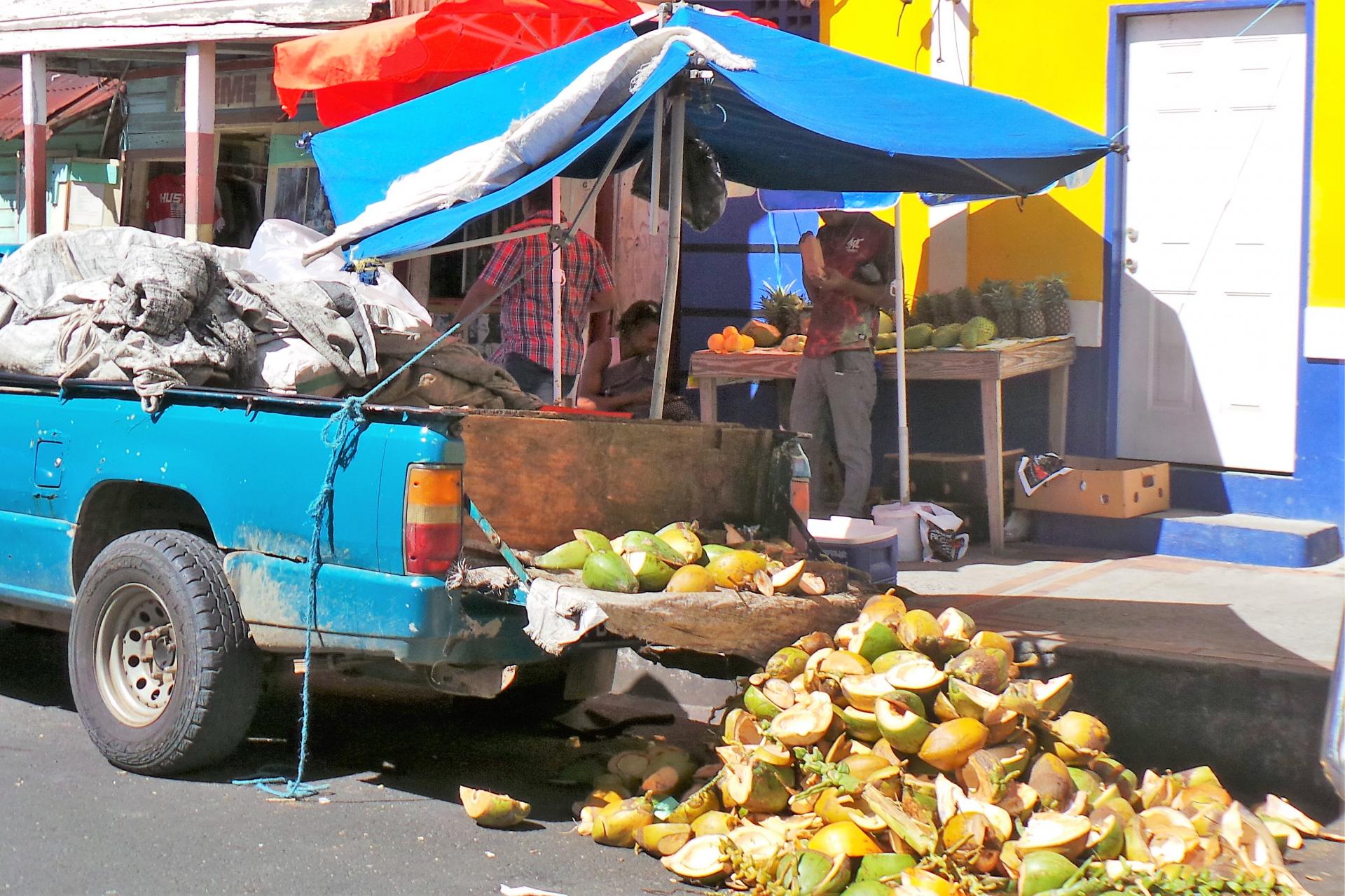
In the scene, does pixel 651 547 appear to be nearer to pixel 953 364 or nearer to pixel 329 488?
pixel 329 488

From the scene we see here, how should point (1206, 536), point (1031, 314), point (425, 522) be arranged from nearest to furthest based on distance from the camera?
point (425, 522) → point (1206, 536) → point (1031, 314)

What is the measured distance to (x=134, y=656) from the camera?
496cm

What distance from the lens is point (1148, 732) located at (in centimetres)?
529

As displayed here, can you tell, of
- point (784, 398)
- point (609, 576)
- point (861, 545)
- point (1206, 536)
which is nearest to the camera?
point (609, 576)

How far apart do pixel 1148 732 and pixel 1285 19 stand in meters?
4.57

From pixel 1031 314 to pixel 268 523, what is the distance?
516cm

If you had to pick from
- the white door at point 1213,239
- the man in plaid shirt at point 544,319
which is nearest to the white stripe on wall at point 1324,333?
the white door at point 1213,239

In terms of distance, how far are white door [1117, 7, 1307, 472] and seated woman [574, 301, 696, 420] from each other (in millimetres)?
2869

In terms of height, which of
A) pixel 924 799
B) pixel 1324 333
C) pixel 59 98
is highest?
pixel 59 98

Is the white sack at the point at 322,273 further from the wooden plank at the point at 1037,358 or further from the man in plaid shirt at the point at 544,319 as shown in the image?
the wooden plank at the point at 1037,358

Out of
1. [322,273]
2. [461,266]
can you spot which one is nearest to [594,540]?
→ [322,273]

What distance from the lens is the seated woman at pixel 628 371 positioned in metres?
7.87

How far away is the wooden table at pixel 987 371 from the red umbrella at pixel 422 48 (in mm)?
2123

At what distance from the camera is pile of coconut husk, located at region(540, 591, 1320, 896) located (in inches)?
149
